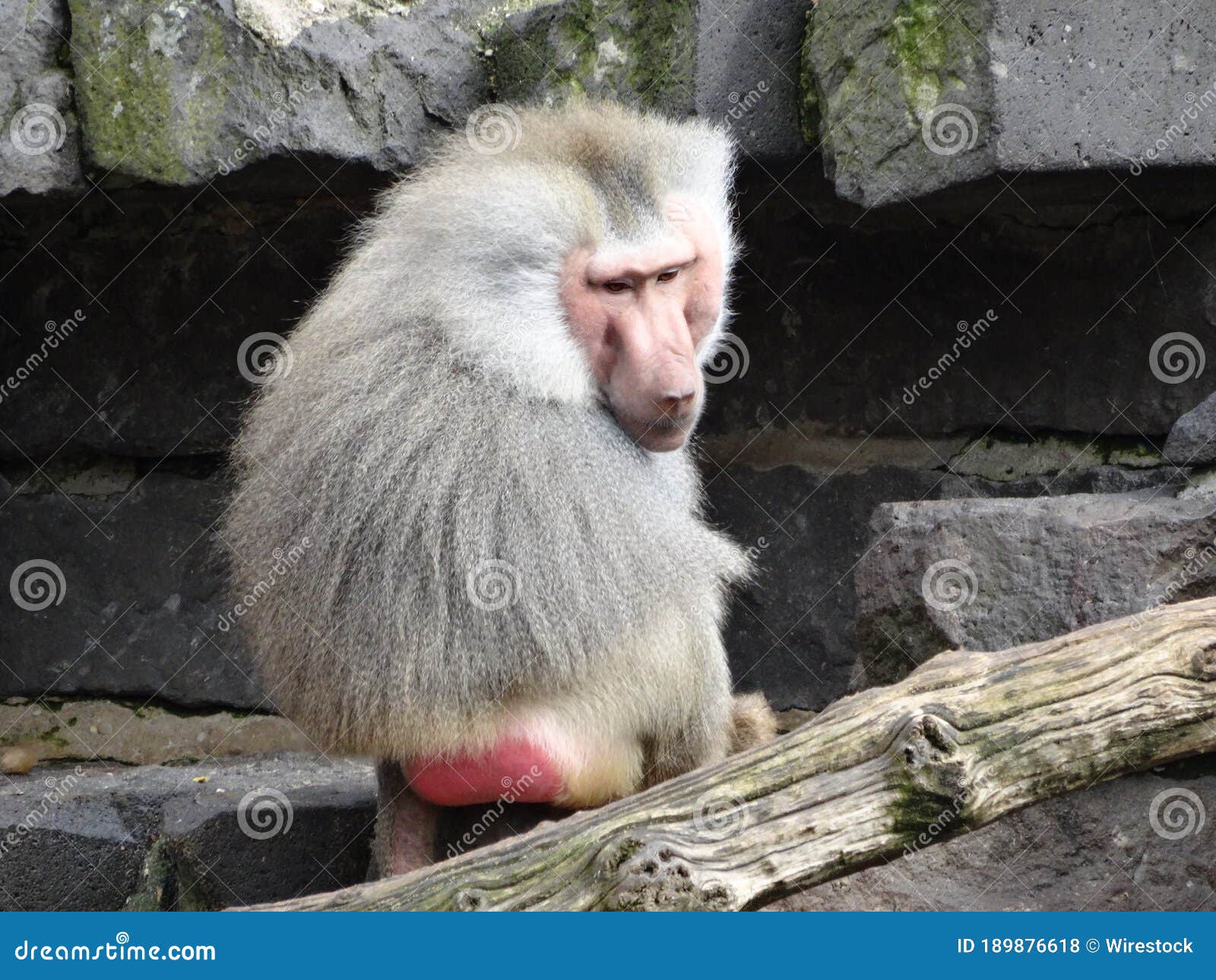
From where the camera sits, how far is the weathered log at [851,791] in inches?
95.7

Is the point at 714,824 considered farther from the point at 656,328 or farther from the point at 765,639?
the point at 765,639

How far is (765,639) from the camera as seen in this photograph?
174 inches

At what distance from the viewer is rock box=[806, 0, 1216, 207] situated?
3.51 m
